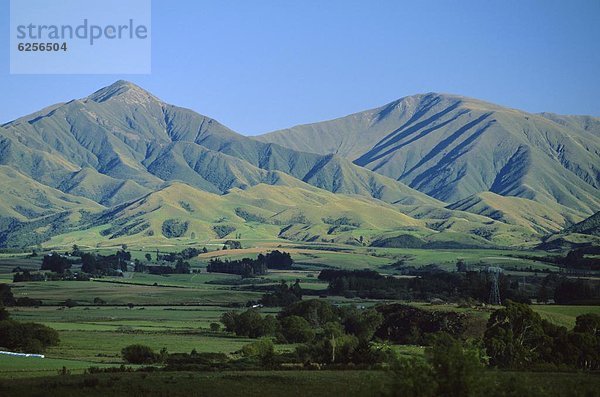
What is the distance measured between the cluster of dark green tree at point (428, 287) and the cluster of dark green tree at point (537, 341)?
46250 millimetres

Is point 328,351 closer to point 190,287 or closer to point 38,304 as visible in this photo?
point 38,304

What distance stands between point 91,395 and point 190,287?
→ 13641 centimetres

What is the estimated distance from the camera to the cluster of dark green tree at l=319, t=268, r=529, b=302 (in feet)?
499

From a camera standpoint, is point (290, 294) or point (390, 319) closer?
point (390, 319)

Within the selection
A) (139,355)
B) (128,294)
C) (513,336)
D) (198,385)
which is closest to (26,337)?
(139,355)

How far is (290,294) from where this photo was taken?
549ft

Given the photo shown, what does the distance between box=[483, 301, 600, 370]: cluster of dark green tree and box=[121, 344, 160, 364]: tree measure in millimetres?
31213

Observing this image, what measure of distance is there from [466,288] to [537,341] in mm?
69346

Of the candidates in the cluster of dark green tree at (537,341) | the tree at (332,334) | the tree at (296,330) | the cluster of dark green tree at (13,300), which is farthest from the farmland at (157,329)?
the cluster of dark green tree at (537,341)

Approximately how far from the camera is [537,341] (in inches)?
3602

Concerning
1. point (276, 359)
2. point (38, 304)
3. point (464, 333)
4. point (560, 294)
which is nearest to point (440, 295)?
point (560, 294)

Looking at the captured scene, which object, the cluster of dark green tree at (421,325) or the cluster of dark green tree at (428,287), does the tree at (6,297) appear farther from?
the cluster of dark green tree at (421,325)

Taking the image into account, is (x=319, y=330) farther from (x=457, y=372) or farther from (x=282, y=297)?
(x=457, y=372)

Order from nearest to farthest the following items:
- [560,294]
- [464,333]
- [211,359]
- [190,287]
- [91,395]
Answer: [91,395], [211,359], [464,333], [560,294], [190,287]
